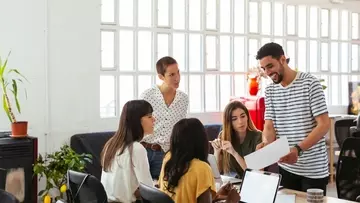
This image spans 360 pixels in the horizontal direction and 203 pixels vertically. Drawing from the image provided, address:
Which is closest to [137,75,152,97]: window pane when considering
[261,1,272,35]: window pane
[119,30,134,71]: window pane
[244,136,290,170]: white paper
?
[119,30,134,71]: window pane

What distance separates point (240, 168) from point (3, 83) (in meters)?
2.40

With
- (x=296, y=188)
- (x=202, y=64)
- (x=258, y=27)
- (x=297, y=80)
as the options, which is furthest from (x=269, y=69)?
(x=258, y=27)

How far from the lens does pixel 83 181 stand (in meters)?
2.77

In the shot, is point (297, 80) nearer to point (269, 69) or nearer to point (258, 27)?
point (269, 69)

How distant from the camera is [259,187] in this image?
274 centimetres

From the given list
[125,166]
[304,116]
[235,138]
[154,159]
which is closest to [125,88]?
[154,159]

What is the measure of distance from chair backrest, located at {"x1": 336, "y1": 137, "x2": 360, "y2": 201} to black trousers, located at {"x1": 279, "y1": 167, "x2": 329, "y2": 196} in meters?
0.23

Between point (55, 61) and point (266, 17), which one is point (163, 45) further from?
point (266, 17)

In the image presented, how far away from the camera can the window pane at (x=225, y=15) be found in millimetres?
6844

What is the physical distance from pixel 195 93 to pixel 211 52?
56 cm

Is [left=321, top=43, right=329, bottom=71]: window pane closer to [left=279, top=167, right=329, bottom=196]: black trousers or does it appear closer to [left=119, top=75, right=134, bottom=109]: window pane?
[left=119, top=75, right=134, bottom=109]: window pane

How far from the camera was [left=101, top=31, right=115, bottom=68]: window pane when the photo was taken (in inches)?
233

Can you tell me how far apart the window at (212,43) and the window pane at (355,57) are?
0.02 m

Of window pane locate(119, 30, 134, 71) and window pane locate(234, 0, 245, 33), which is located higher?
window pane locate(234, 0, 245, 33)
